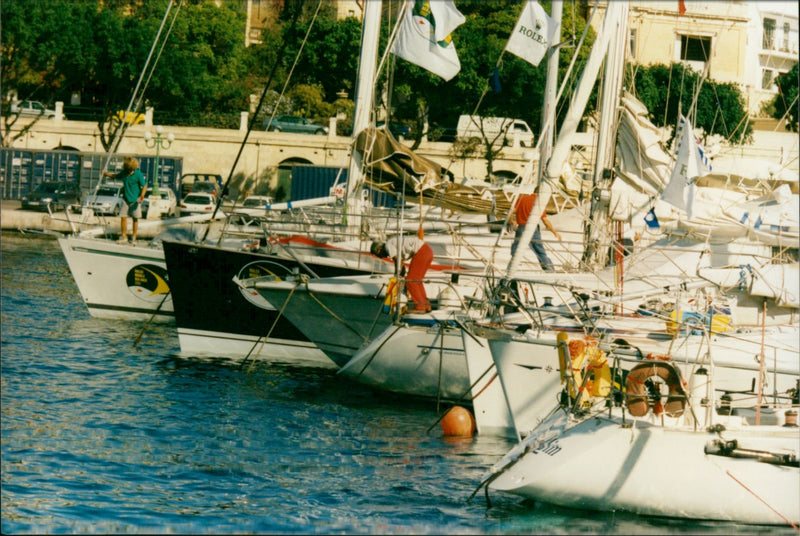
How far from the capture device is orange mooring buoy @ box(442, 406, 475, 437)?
41.5 feet

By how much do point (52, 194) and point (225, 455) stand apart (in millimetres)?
33086

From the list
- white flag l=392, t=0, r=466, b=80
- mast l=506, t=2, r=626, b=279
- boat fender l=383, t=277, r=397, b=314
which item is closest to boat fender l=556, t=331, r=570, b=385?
mast l=506, t=2, r=626, b=279

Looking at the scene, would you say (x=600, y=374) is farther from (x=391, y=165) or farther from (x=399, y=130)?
(x=399, y=130)

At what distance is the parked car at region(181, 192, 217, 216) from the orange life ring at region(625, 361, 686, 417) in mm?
32465

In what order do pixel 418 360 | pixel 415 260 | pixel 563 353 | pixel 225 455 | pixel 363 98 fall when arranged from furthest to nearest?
pixel 363 98 < pixel 415 260 < pixel 418 360 < pixel 225 455 < pixel 563 353

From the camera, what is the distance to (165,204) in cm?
4112

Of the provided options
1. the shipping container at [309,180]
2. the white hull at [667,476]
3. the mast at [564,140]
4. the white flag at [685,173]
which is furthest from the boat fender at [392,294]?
the shipping container at [309,180]

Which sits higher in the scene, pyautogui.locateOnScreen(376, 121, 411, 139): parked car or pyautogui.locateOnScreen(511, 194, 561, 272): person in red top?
pyautogui.locateOnScreen(376, 121, 411, 139): parked car

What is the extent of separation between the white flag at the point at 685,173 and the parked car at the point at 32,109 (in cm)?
4474

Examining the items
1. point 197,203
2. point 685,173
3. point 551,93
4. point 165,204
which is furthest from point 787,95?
point 685,173

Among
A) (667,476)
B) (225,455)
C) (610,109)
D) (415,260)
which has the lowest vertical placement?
(225,455)

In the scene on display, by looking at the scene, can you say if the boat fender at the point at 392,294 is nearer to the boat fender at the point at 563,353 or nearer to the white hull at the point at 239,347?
the white hull at the point at 239,347

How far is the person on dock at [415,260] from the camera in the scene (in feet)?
46.4

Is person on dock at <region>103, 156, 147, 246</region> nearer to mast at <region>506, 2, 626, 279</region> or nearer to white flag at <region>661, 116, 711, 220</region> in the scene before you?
mast at <region>506, 2, 626, 279</region>
